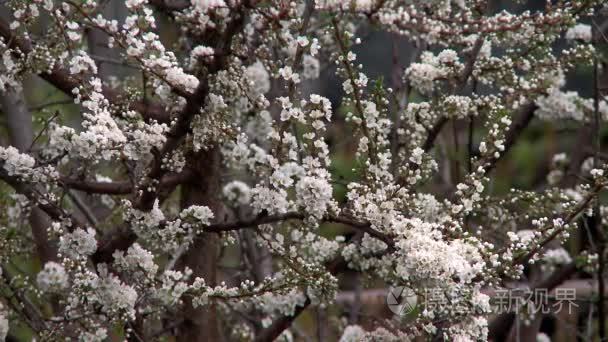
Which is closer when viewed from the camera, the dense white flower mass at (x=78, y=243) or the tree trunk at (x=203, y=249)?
the dense white flower mass at (x=78, y=243)

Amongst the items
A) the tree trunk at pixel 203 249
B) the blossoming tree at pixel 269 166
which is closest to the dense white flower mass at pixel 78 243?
the blossoming tree at pixel 269 166

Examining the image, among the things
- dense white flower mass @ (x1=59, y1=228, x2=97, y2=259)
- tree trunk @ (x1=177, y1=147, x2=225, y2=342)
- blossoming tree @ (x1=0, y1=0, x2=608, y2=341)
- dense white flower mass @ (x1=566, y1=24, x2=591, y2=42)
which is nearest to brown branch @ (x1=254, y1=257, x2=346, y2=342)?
blossoming tree @ (x1=0, y1=0, x2=608, y2=341)

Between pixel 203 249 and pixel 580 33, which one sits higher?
pixel 580 33

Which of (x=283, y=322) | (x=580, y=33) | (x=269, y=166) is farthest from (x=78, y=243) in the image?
(x=580, y=33)

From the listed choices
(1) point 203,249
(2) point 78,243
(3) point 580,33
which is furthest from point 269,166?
(3) point 580,33

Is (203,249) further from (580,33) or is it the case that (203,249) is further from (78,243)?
(580,33)

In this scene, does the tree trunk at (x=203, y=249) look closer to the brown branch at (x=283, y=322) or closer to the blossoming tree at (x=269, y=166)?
the blossoming tree at (x=269, y=166)

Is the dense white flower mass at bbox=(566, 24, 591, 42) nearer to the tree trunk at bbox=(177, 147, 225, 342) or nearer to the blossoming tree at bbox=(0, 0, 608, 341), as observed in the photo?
the blossoming tree at bbox=(0, 0, 608, 341)

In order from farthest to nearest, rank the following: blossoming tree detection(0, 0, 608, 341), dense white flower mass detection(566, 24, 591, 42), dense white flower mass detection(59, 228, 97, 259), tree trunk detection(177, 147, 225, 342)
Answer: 1. dense white flower mass detection(566, 24, 591, 42)
2. tree trunk detection(177, 147, 225, 342)
3. dense white flower mass detection(59, 228, 97, 259)
4. blossoming tree detection(0, 0, 608, 341)

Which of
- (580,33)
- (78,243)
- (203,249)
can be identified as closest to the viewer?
(78,243)

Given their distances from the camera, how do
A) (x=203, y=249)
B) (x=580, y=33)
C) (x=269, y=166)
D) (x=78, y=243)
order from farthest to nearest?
(x=580, y=33)
(x=203, y=249)
(x=78, y=243)
(x=269, y=166)

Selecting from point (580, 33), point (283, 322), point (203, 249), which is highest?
point (580, 33)

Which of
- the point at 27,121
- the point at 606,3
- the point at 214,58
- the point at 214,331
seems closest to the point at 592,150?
the point at 606,3

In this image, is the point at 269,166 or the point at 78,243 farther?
the point at 78,243
